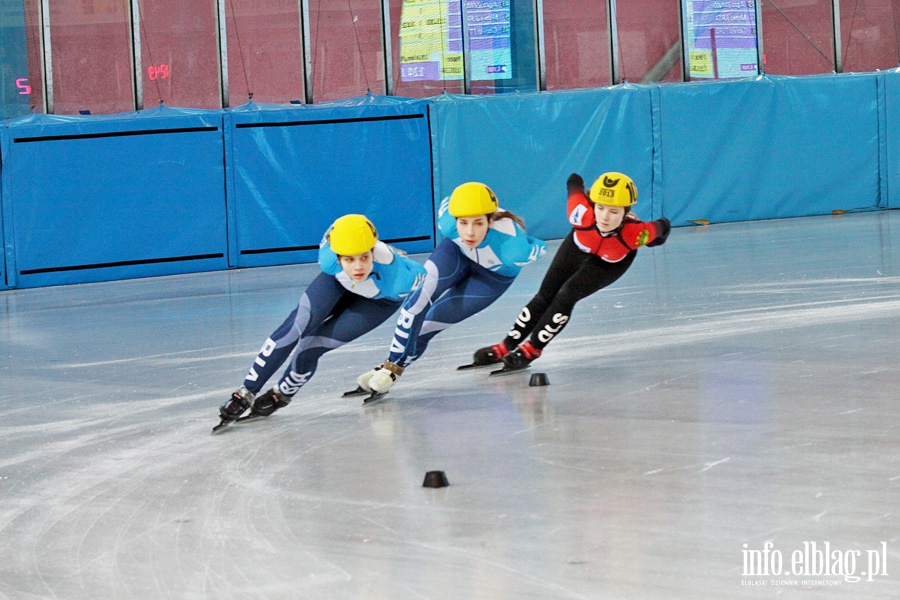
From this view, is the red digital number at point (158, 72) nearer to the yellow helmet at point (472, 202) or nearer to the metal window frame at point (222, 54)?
the metal window frame at point (222, 54)

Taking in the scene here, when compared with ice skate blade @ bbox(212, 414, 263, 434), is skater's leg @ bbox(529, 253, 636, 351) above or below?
above

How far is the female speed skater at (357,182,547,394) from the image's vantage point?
595 cm

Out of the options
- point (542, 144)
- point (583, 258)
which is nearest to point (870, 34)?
point (542, 144)

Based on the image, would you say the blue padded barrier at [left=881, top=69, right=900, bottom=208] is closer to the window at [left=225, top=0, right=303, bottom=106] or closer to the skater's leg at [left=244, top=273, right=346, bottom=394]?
the window at [left=225, top=0, right=303, bottom=106]

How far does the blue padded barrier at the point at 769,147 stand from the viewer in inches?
599

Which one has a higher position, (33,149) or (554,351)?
(33,149)

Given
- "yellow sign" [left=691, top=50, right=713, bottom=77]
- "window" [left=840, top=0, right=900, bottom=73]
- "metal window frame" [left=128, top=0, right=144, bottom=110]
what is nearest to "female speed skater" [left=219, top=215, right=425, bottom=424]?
"metal window frame" [left=128, top=0, right=144, bottom=110]

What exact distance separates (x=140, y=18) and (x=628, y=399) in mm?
9824

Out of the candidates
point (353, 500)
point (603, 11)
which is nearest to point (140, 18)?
point (603, 11)

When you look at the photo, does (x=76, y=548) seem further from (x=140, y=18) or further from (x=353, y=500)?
(x=140, y=18)

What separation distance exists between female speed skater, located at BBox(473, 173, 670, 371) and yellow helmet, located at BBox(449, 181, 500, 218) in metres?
0.68

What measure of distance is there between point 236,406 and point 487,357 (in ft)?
5.94

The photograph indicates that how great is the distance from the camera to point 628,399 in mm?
5590

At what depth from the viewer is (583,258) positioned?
22.5 feet
